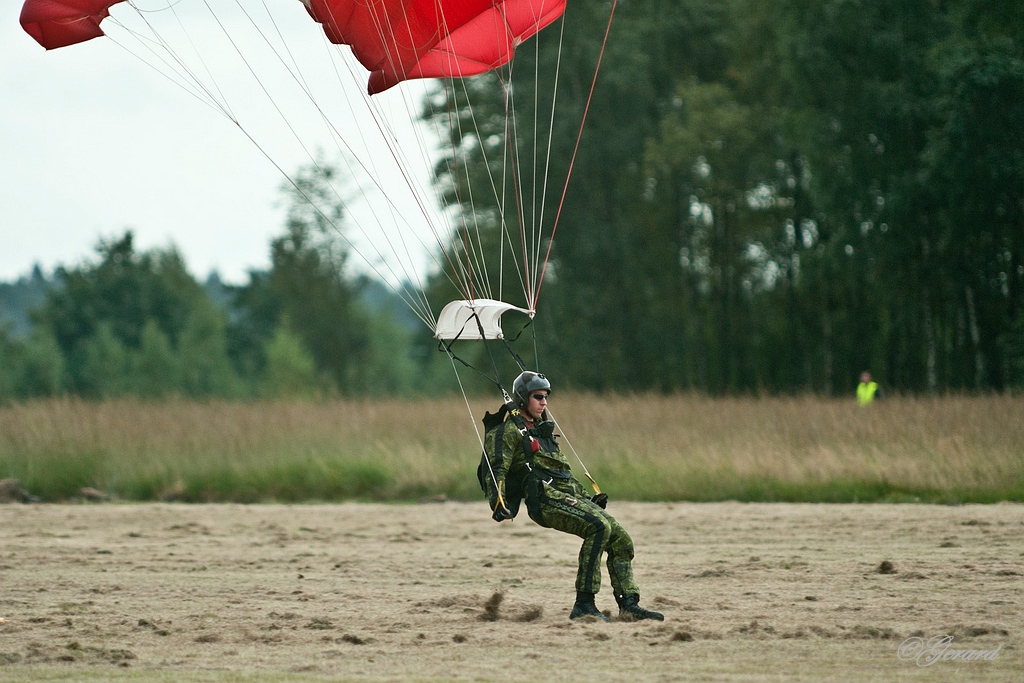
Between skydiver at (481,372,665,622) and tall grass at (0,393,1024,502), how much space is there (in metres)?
7.53

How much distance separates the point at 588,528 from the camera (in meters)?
7.34

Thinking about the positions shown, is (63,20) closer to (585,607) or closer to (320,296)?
(585,607)

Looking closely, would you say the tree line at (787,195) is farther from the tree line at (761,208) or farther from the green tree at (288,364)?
the green tree at (288,364)

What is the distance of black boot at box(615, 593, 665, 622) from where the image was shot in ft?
24.2

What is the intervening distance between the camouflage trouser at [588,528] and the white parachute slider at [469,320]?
1.21 meters

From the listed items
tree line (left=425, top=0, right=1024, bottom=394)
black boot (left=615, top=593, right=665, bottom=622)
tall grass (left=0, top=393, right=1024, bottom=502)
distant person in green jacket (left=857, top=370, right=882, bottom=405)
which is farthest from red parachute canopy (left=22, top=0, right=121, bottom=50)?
tree line (left=425, top=0, right=1024, bottom=394)

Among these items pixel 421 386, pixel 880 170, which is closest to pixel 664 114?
pixel 880 170

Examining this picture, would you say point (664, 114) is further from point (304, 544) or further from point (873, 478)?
point (304, 544)

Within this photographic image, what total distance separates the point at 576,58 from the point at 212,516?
1026 inches

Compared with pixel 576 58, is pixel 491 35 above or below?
below

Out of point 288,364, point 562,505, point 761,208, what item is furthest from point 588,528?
point 288,364

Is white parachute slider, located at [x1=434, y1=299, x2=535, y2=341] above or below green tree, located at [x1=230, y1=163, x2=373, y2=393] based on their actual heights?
below

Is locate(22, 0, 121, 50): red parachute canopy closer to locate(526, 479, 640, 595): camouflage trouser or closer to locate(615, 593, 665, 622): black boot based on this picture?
locate(526, 479, 640, 595): camouflage trouser

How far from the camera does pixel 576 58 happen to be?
37.1 meters
